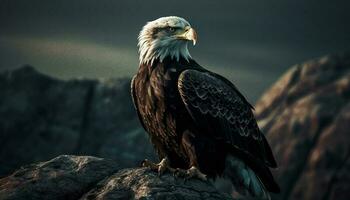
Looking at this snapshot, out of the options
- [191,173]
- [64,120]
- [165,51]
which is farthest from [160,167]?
[64,120]

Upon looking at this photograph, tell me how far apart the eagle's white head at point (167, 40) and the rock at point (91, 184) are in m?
2.58

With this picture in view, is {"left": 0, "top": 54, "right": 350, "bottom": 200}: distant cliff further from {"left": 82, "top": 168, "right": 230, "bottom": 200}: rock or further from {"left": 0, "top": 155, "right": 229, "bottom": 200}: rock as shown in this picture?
{"left": 82, "top": 168, "right": 230, "bottom": 200}: rock

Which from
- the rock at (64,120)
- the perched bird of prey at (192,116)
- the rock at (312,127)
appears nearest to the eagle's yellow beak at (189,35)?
the perched bird of prey at (192,116)

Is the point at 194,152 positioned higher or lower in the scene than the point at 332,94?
higher

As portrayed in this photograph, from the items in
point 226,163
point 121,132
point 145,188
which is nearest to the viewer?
point 145,188

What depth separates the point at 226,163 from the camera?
12.3 m

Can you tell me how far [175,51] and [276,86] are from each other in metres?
57.6

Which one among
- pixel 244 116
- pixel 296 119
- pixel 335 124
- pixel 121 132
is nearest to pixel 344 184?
pixel 335 124

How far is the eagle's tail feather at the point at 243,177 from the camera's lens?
1235 cm

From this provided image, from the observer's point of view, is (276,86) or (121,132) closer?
(121,132)

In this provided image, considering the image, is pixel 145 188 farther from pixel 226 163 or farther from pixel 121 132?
pixel 121 132

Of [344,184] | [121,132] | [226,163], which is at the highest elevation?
[226,163]

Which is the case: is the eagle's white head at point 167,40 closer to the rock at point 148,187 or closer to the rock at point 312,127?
the rock at point 148,187

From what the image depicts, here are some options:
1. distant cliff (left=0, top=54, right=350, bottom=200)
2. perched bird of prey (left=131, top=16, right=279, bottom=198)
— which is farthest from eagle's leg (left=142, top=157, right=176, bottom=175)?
distant cliff (left=0, top=54, right=350, bottom=200)
